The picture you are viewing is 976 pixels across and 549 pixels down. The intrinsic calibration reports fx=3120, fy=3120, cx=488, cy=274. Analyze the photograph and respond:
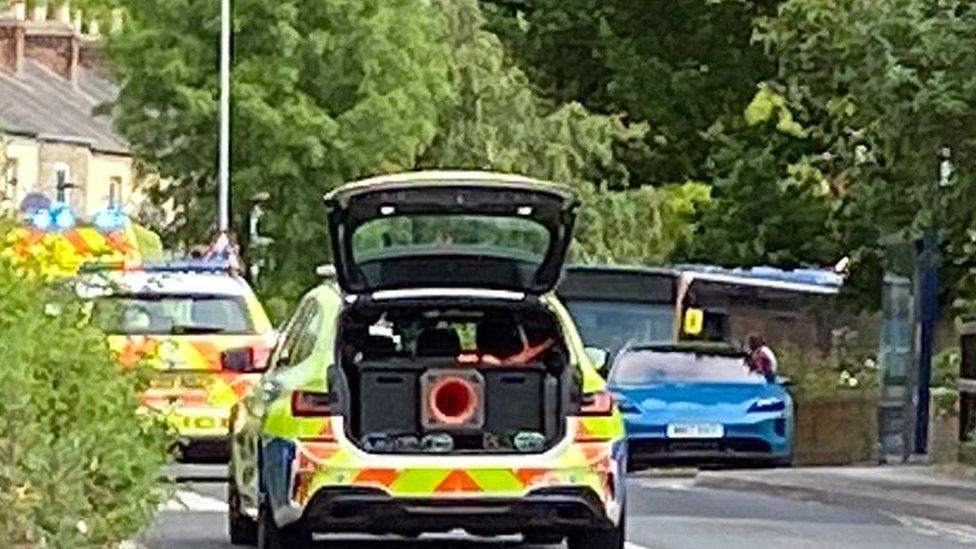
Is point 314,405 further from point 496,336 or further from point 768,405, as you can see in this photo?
point 768,405

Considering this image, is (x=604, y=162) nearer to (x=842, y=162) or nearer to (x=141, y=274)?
(x=842, y=162)

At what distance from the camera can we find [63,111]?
8088 cm

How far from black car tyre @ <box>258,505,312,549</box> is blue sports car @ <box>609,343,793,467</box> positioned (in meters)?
15.5

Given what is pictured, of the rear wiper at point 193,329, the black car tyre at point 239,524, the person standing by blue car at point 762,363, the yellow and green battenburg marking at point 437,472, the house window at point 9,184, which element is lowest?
the person standing by blue car at point 762,363

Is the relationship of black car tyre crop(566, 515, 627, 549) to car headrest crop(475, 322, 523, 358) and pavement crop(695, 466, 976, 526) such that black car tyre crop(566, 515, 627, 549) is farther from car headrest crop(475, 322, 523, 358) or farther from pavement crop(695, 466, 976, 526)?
pavement crop(695, 466, 976, 526)

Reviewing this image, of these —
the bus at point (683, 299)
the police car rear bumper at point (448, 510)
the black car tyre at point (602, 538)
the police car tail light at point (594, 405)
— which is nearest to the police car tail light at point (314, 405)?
the police car rear bumper at point (448, 510)

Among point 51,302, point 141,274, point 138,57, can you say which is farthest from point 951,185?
point 138,57

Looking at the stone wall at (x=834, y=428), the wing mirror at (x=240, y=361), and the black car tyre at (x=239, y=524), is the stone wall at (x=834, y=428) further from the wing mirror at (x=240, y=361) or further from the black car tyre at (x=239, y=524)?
the black car tyre at (x=239, y=524)

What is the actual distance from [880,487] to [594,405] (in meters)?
10.4

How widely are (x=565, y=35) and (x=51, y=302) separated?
30991mm

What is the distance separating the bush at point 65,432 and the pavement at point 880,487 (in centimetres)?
1006

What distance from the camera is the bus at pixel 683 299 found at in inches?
1529

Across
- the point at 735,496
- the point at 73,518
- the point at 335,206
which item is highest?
the point at 335,206

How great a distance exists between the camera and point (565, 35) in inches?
1725
